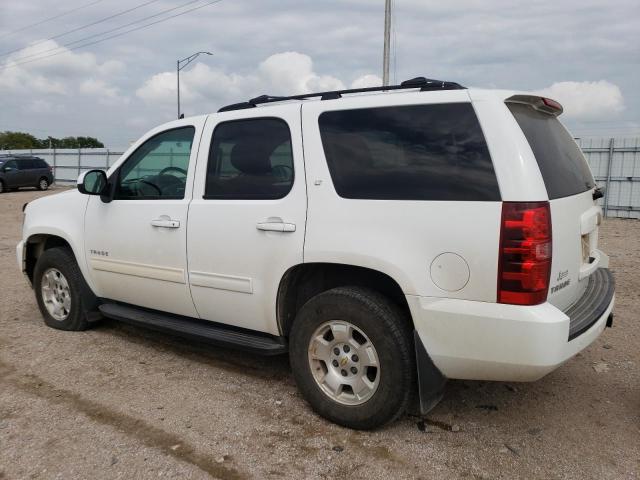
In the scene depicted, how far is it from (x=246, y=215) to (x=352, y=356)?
110 centimetres

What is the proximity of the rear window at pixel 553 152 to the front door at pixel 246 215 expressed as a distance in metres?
1.30

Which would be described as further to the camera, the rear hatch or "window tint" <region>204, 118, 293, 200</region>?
"window tint" <region>204, 118, 293, 200</region>

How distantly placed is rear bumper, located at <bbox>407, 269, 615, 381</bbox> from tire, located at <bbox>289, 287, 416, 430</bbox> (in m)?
0.17

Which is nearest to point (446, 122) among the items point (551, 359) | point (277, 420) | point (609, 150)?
point (551, 359)

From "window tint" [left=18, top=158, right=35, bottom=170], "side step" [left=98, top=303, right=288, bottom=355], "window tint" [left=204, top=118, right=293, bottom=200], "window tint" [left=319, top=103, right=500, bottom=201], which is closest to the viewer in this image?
"window tint" [left=319, top=103, right=500, bottom=201]

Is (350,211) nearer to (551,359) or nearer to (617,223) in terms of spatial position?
(551,359)

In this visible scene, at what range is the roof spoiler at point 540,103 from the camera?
9.83ft

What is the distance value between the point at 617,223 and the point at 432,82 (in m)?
13.4

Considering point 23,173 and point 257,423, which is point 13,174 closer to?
point 23,173

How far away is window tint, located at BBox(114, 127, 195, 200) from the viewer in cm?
408

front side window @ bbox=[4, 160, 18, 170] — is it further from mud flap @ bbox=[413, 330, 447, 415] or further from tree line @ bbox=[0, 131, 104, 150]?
tree line @ bbox=[0, 131, 104, 150]

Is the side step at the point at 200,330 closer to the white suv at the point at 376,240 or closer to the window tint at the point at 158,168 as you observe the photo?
the white suv at the point at 376,240

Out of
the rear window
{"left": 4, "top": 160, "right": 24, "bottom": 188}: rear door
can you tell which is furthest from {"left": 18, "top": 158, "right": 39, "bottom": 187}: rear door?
the rear window

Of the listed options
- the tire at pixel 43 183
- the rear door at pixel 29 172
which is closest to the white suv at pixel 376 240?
the rear door at pixel 29 172
